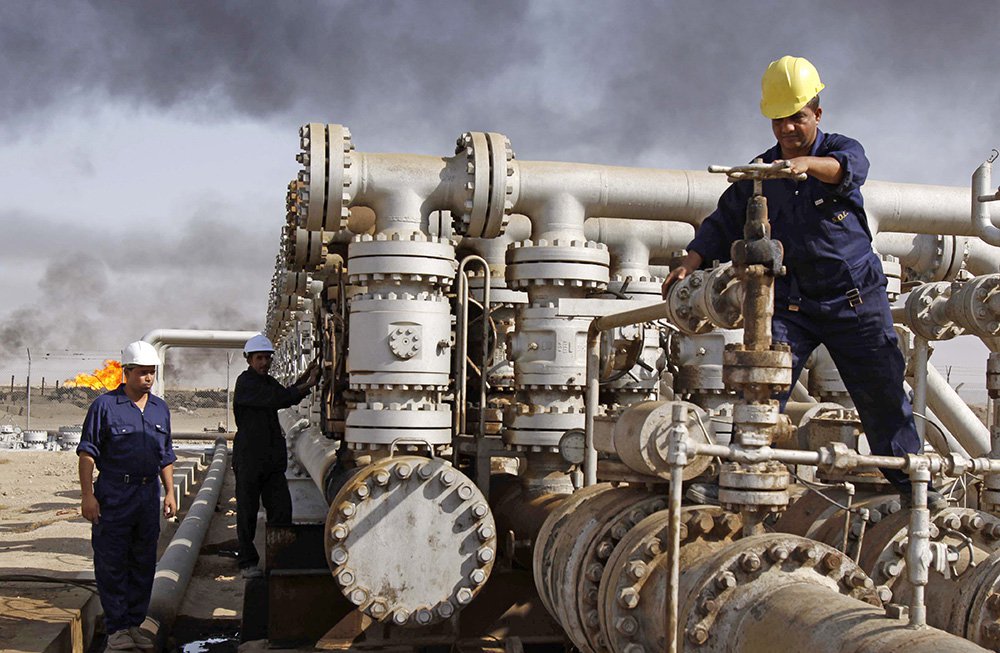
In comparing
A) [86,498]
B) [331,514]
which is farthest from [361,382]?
[86,498]

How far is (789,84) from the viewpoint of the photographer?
10.4 feet

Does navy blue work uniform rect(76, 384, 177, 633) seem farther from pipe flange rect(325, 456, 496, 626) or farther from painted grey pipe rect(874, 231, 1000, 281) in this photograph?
painted grey pipe rect(874, 231, 1000, 281)

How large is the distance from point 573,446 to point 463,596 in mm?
732

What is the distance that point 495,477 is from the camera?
5.16m

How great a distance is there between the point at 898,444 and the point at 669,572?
143 cm

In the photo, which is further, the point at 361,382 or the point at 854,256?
the point at 361,382

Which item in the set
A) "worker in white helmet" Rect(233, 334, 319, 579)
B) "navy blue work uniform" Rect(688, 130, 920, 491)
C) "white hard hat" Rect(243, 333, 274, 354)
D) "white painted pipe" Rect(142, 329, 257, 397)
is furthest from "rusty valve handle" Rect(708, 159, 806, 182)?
"white painted pipe" Rect(142, 329, 257, 397)

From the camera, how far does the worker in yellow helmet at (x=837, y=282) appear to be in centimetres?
327

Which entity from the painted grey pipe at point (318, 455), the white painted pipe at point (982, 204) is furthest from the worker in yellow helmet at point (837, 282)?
the painted grey pipe at point (318, 455)

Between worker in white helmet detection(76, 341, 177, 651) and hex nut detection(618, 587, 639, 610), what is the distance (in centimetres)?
290

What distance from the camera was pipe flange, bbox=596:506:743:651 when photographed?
274 centimetres

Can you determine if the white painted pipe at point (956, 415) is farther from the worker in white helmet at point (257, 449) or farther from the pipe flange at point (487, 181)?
the worker in white helmet at point (257, 449)

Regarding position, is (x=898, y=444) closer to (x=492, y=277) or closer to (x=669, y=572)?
(x=669, y=572)

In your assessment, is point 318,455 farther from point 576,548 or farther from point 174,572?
point 576,548
